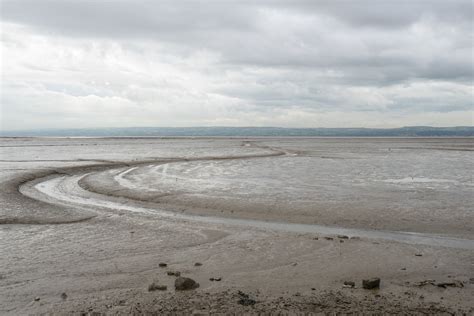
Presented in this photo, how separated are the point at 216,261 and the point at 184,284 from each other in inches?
78.5

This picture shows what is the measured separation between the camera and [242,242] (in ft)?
37.9

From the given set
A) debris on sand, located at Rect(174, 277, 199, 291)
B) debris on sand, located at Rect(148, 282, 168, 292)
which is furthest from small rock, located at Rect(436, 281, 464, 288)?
debris on sand, located at Rect(148, 282, 168, 292)

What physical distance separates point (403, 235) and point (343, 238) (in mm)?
2123

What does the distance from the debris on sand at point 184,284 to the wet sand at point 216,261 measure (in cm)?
14

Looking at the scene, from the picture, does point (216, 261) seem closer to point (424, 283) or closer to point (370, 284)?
point (370, 284)

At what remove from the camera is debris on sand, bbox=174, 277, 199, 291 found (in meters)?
7.92

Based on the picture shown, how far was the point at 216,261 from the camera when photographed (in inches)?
388

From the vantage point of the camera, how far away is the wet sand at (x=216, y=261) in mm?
7398

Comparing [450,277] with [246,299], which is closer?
[246,299]

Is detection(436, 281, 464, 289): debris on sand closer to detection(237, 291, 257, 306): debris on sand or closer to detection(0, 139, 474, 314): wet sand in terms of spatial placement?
detection(0, 139, 474, 314): wet sand

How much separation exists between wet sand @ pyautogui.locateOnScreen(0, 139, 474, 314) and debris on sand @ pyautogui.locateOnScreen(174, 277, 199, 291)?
0.47 ft

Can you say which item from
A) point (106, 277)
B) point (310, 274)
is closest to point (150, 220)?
point (106, 277)

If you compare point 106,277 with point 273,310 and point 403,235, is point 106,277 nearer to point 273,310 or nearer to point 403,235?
point 273,310

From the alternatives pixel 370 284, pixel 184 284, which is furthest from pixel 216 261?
pixel 370 284
